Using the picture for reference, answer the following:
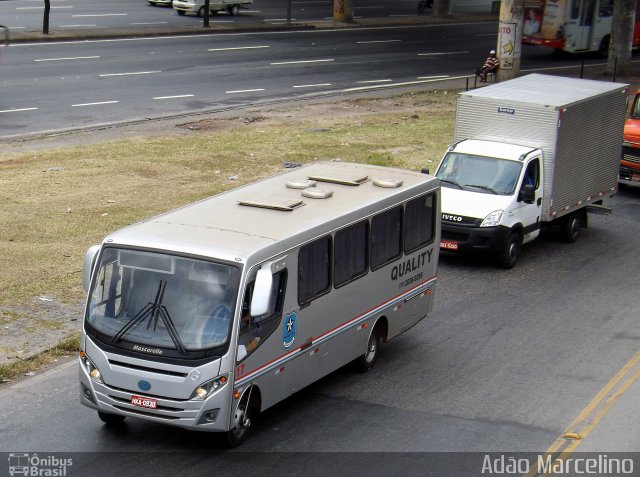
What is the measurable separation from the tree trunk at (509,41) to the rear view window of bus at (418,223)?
25.0 metres

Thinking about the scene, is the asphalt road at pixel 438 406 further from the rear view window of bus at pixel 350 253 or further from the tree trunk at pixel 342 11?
the tree trunk at pixel 342 11

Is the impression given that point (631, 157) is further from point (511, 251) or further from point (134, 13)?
point (134, 13)

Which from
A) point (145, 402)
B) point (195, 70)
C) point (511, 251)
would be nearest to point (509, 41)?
point (195, 70)

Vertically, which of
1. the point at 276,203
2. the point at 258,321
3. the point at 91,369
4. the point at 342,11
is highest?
the point at 342,11

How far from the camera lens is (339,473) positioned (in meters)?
11.2

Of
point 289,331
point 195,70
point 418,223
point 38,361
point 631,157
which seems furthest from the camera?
point 195,70

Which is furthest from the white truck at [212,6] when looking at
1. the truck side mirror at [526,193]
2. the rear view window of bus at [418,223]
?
the rear view window of bus at [418,223]

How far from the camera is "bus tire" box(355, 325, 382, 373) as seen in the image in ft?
46.6

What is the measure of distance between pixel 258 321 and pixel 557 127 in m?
10.4

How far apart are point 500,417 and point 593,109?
33.7 feet

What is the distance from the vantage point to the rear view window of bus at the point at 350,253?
517 inches

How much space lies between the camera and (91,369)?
11508mm

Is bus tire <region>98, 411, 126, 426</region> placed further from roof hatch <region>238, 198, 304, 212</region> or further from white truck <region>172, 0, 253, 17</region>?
white truck <region>172, 0, 253, 17</region>

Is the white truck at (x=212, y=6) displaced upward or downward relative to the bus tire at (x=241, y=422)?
upward
